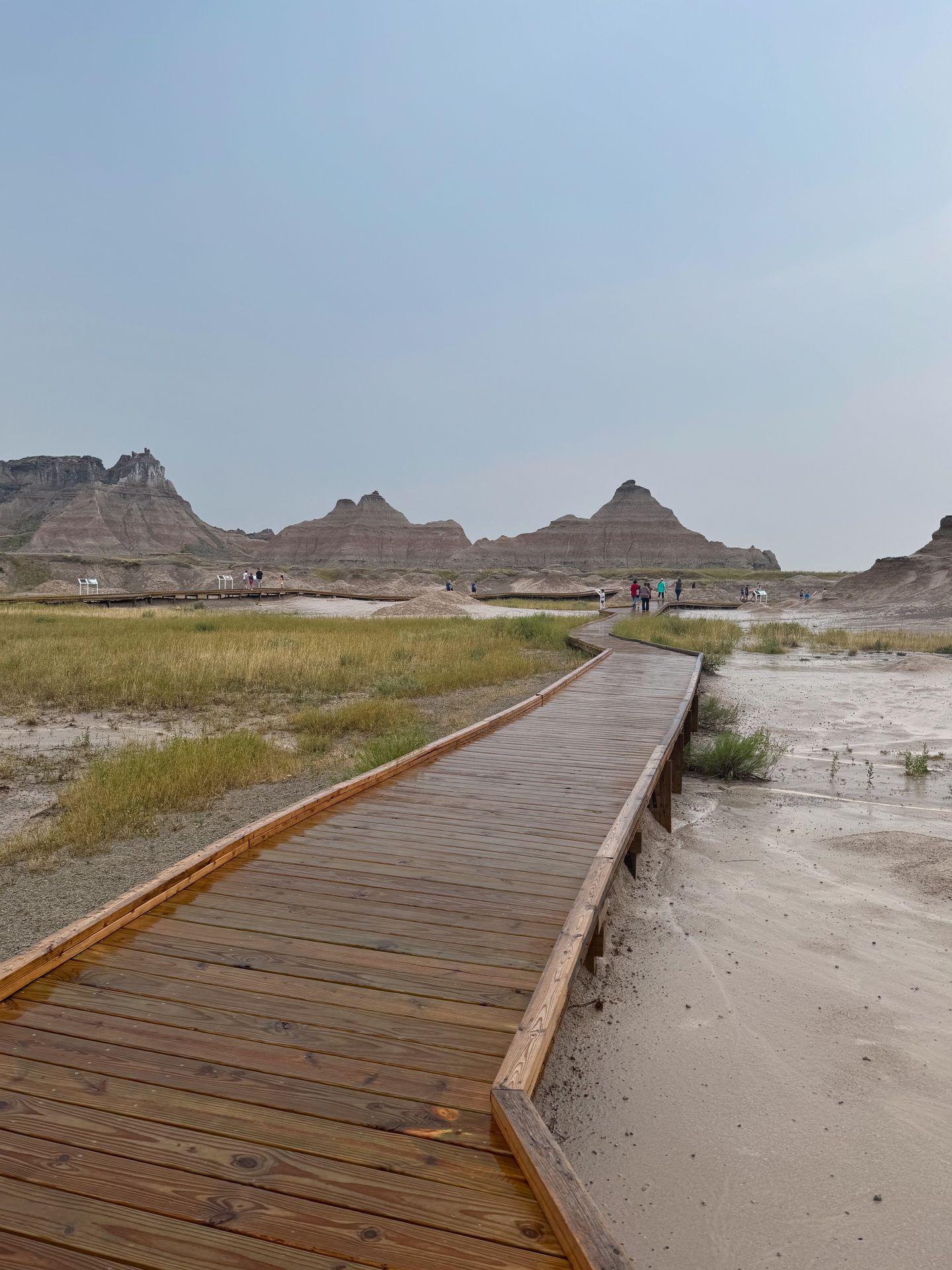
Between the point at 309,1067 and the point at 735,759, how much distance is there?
7679 mm

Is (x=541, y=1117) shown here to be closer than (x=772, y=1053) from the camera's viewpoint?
Yes

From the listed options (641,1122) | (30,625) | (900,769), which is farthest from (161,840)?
(30,625)

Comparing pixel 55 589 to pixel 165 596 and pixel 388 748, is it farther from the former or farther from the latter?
pixel 388 748

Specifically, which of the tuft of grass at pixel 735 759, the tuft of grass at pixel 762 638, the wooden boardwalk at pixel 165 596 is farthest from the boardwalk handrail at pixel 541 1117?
the wooden boardwalk at pixel 165 596

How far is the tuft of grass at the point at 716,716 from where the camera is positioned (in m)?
12.2

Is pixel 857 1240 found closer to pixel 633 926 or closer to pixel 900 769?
pixel 633 926

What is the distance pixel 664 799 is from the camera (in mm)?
7219

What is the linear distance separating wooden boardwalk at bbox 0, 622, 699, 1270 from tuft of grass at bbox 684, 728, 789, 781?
4930 mm

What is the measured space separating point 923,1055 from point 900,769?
629 cm

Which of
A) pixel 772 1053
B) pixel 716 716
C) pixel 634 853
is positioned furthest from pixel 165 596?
pixel 772 1053

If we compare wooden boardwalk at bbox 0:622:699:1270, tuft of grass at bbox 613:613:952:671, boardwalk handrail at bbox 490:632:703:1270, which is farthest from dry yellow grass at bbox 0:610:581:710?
boardwalk handrail at bbox 490:632:703:1270

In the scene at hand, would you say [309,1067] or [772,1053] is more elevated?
[309,1067]

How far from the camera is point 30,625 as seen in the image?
24047 mm

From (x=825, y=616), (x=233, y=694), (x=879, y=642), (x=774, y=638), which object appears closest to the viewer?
(x=233, y=694)
